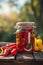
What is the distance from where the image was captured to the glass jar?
1036 mm

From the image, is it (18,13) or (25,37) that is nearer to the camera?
(25,37)

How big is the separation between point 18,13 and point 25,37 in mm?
2171

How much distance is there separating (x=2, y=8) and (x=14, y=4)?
0.22m

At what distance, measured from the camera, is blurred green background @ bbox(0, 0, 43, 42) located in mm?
3127

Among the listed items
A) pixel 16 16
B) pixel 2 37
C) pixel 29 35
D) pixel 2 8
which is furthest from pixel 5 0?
pixel 29 35

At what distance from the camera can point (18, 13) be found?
3193mm

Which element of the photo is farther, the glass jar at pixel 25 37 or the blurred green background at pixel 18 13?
the blurred green background at pixel 18 13

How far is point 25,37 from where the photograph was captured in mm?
1050

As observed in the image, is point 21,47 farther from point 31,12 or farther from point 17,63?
point 31,12

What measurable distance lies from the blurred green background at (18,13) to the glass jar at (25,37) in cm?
200

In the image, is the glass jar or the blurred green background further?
the blurred green background

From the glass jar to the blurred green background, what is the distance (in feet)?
6.55

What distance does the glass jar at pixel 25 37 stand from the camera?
1036mm

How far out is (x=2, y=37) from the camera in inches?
120
